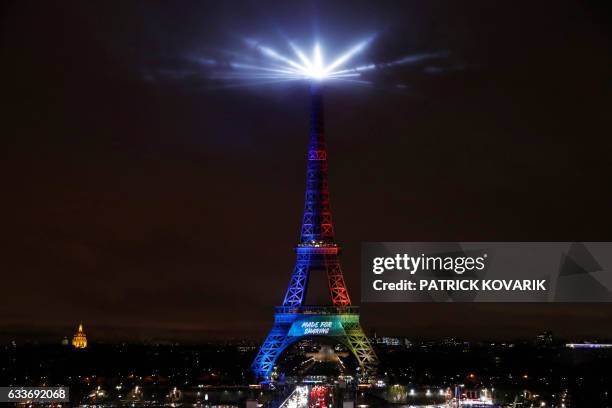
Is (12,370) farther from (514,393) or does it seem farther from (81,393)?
(514,393)

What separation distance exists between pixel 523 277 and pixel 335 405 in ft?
79.5

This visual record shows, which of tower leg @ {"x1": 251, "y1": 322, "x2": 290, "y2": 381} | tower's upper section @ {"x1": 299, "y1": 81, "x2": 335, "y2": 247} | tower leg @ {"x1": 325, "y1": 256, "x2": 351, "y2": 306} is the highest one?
tower's upper section @ {"x1": 299, "y1": 81, "x2": 335, "y2": 247}

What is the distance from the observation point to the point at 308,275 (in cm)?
8538

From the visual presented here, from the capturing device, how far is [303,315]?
83.5 metres

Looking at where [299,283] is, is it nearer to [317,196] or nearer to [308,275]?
[308,275]

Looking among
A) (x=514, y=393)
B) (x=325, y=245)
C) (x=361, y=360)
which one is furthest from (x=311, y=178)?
(x=514, y=393)

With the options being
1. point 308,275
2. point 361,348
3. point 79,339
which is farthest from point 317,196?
Answer: point 79,339

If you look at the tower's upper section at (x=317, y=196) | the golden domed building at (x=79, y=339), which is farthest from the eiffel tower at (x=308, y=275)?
the golden domed building at (x=79, y=339)

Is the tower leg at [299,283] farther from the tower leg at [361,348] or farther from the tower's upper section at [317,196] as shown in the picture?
the tower leg at [361,348]

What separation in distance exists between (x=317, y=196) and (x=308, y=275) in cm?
605

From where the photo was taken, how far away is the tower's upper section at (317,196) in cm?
8394

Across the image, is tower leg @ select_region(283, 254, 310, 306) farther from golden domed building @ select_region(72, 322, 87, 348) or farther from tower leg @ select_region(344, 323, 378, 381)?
golden domed building @ select_region(72, 322, 87, 348)

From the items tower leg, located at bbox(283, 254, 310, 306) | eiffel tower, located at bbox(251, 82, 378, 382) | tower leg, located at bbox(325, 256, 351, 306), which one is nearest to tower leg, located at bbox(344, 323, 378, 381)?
eiffel tower, located at bbox(251, 82, 378, 382)

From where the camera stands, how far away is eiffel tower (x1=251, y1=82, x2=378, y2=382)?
83500 millimetres
